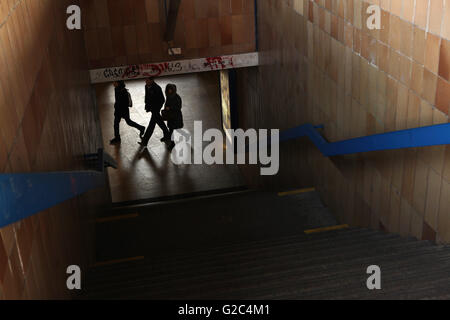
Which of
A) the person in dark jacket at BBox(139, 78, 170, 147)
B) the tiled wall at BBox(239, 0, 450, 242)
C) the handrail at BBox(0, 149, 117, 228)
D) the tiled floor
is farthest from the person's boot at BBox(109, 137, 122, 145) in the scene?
the handrail at BBox(0, 149, 117, 228)

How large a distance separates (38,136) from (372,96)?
2.92 meters

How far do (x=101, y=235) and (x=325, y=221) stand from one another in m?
2.83

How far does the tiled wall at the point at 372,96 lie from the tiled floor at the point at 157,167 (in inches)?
121

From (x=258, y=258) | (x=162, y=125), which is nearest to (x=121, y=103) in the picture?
(x=162, y=125)

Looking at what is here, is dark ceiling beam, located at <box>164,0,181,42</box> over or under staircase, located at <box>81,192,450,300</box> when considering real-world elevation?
over

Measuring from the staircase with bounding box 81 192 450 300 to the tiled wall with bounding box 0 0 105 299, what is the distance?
1.82 feet

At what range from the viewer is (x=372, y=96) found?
189 inches

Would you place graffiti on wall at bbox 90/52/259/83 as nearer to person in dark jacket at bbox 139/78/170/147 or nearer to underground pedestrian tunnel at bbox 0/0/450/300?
underground pedestrian tunnel at bbox 0/0/450/300

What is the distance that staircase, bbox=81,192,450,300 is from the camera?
133 inches

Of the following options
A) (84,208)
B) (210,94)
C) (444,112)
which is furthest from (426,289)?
(210,94)

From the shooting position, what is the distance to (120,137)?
13000mm

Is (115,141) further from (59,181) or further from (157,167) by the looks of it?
(59,181)

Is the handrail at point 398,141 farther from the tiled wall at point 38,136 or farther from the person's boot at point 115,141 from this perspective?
the person's boot at point 115,141

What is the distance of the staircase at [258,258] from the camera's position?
11.0ft
